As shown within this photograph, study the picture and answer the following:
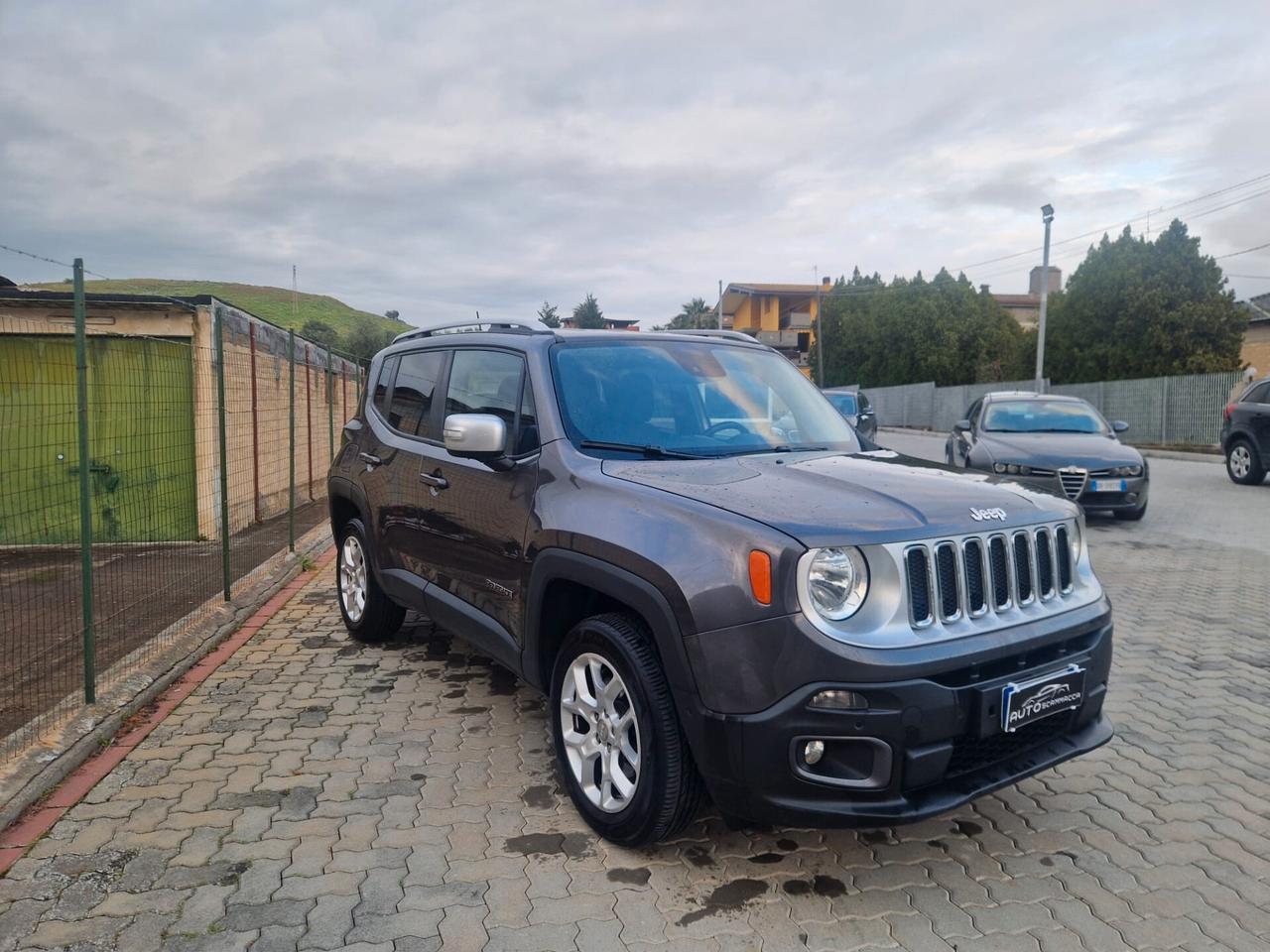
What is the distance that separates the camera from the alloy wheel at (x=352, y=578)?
19.3 ft

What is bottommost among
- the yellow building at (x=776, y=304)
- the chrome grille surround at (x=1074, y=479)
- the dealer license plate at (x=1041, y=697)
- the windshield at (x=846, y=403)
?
the dealer license plate at (x=1041, y=697)

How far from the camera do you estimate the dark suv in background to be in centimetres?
1394

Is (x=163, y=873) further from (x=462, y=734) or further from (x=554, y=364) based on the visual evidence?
(x=554, y=364)

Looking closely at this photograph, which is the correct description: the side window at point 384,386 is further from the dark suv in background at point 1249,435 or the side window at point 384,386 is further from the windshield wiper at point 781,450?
the dark suv in background at point 1249,435

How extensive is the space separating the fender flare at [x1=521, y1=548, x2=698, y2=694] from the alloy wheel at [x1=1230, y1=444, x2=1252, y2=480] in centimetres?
1450

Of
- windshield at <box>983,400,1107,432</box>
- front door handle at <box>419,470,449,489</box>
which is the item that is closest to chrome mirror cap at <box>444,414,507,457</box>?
front door handle at <box>419,470,449,489</box>

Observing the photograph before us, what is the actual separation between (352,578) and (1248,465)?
14.1m

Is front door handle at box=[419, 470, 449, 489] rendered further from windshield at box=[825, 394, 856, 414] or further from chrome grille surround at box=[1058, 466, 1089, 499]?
windshield at box=[825, 394, 856, 414]

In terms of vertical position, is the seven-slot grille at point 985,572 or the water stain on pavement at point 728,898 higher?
the seven-slot grille at point 985,572

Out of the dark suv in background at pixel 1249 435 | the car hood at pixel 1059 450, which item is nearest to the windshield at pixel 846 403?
the car hood at pixel 1059 450

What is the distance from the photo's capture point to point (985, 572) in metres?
3.01

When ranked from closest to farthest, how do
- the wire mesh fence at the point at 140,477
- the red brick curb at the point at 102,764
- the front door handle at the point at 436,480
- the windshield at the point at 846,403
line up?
the red brick curb at the point at 102,764 < the front door handle at the point at 436,480 < the wire mesh fence at the point at 140,477 < the windshield at the point at 846,403

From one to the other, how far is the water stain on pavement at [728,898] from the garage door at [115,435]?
797 centimetres

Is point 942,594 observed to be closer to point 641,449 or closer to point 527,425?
point 641,449
